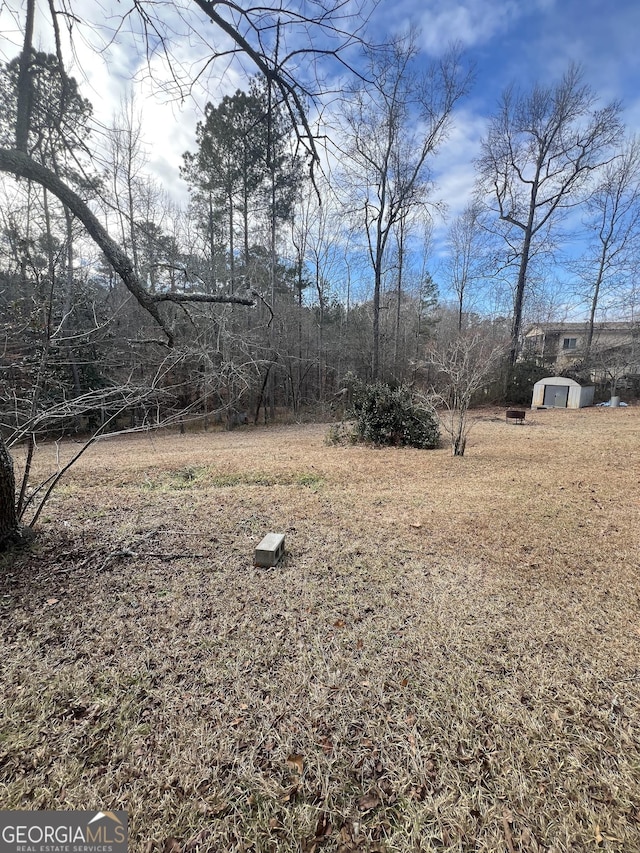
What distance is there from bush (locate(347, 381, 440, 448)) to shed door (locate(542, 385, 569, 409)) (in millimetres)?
10600

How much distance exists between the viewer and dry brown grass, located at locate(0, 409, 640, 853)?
110 centimetres

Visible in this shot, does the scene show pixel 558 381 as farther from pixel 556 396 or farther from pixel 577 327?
pixel 577 327

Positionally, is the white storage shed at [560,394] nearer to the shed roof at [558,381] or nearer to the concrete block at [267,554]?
the shed roof at [558,381]

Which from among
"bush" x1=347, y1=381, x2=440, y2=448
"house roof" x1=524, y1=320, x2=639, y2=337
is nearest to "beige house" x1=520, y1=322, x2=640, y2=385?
"house roof" x1=524, y1=320, x2=639, y2=337

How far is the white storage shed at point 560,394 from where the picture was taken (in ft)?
47.2

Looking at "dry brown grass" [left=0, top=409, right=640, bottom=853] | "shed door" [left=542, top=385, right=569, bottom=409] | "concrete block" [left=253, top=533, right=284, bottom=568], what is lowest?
"dry brown grass" [left=0, top=409, right=640, bottom=853]

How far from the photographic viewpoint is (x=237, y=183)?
12.0 m

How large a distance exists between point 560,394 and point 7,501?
1751 centimetres

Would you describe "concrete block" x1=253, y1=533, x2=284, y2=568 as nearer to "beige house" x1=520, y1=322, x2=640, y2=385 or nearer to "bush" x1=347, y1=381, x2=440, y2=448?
"bush" x1=347, y1=381, x2=440, y2=448

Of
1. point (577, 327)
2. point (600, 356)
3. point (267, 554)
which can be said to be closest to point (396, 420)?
point (267, 554)

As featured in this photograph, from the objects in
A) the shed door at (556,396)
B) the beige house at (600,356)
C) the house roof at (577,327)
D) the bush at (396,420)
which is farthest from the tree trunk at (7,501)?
the house roof at (577,327)

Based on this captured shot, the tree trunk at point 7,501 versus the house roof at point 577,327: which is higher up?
the house roof at point 577,327

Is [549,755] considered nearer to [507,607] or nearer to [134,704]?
[507,607]

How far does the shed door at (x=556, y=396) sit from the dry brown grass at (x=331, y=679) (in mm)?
13567
